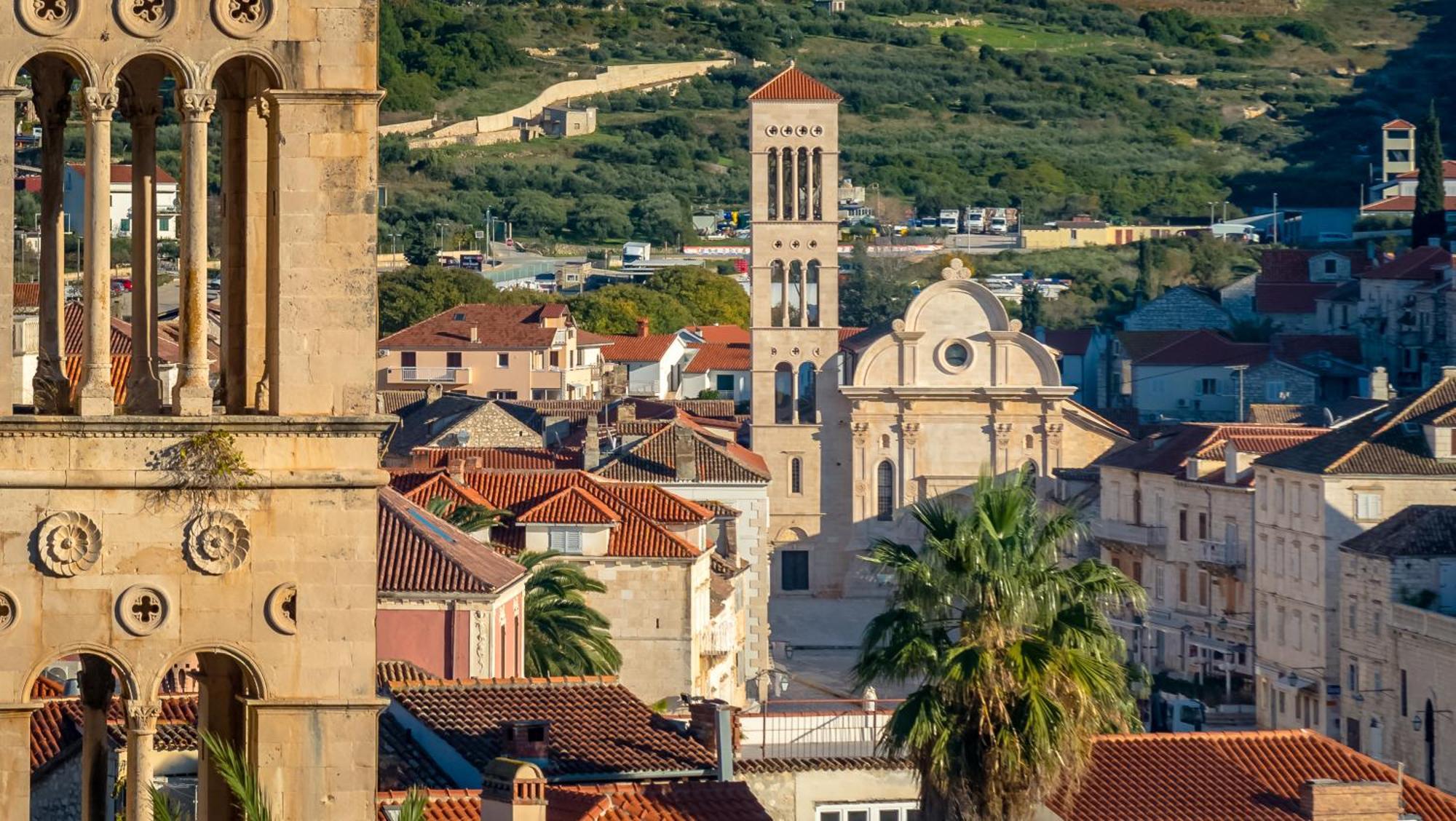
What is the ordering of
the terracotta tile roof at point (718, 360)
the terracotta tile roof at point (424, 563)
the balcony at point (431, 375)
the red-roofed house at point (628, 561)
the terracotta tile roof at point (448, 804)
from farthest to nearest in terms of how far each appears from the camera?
the terracotta tile roof at point (718, 360)
the balcony at point (431, 375)
the red-roofed house at point (628, 561)
the terracotta tile roof at point (424, 563)
the terracotta tile roof at point (448, 804)

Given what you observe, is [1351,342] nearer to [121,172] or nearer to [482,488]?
[121,172]

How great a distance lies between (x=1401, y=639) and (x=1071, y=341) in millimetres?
77902

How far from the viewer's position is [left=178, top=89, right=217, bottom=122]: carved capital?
1831 centimetres

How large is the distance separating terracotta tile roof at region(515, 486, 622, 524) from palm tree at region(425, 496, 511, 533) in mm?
761

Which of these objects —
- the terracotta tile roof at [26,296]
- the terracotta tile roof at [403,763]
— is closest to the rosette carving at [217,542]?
the terracotta tile roof at [403,763]

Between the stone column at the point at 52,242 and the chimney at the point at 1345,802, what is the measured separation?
16108mm

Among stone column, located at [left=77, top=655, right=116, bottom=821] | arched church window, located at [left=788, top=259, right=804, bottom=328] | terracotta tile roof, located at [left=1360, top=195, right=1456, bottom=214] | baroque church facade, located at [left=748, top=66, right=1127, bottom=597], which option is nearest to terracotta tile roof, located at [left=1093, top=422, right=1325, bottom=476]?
baroque church facade, located at [left=748, top=66, right=1127, bottom=597]

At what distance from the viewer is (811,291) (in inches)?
4614

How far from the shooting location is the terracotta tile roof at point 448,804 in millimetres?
27750

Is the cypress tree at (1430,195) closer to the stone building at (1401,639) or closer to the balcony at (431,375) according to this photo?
the balcony at (431,375)

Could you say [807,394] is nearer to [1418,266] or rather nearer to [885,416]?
[885,416]

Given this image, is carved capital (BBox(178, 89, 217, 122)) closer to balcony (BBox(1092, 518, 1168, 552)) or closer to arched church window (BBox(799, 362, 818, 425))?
balcony (BBox(1092, 518, 1168, 552))

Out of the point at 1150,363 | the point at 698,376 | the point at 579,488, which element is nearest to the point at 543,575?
the point at 579,488

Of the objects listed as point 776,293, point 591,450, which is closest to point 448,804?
point 591,450
